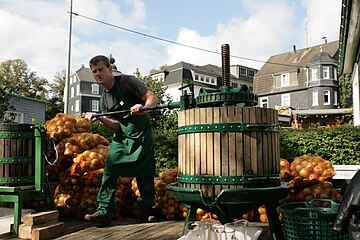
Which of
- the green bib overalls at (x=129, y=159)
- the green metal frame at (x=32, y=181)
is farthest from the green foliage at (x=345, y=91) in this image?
the green metal frame at (x=32, y=181)

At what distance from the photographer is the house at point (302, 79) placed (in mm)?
35469

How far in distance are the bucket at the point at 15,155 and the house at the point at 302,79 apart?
34824 millimetres

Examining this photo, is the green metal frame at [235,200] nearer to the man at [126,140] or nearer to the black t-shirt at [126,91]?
the man at [126,140]

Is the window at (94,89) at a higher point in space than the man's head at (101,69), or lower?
higher

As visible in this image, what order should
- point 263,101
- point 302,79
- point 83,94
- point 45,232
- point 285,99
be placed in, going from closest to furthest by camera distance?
1. point 45,232
2. point 302,79
3. point 285,99
4. point 263,101
5. point 83,94

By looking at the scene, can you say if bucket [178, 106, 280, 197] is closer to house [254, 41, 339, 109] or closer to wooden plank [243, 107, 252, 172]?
wooden plank [243, 107, 252, 172]

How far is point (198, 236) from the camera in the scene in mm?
2395

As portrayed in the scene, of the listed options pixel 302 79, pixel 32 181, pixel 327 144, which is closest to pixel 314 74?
pixel 302 79

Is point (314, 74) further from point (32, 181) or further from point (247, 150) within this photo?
point (247, 150)

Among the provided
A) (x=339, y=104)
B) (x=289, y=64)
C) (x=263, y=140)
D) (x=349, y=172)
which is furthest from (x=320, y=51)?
(x=263, y=140)

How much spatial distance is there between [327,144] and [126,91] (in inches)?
143

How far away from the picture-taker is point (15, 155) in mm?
3744

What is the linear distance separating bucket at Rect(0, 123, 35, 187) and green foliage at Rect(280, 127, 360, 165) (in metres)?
3.96

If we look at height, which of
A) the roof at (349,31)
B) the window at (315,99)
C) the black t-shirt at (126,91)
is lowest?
the black t-shirt at (126,91)
